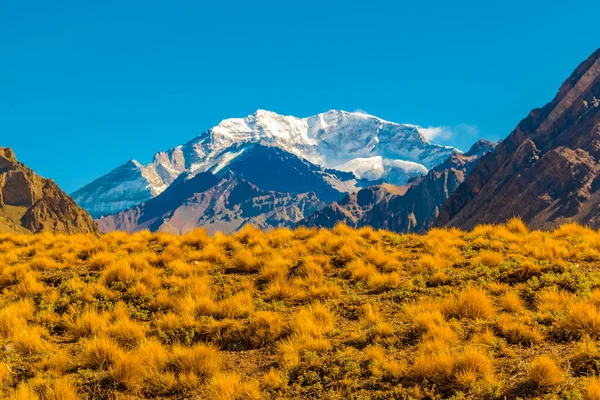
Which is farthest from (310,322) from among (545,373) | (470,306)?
(545,373)

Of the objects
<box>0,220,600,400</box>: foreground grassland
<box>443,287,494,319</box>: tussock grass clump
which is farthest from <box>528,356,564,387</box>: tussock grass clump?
<box>443,287,494,319</box>: tussock grass clump

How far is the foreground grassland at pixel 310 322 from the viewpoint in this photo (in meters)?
8.00

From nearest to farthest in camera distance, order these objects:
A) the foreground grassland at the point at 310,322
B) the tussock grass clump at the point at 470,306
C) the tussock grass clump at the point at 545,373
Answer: the tussock grass clump at the point at 545,373
the foreground grassland at the point at 310,322
the tussock grass clump at the point at 470,306

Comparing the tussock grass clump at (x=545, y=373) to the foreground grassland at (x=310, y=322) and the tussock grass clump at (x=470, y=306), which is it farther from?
the tussock grass clump at (x=470, y=306)

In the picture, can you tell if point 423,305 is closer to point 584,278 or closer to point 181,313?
point 584,278

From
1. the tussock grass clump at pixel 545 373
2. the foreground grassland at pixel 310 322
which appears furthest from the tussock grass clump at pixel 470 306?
the tussock grass clump at pixel 545 373

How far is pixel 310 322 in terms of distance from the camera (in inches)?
402

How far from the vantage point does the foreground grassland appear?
8.00 meters

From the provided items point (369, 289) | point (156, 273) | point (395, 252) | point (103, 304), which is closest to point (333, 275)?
point (369, 289)

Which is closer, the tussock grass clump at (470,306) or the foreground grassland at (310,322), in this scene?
the foreground grassland at (310,322)

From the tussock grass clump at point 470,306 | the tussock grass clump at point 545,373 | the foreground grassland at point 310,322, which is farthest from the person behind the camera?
the tussock grass clump at point 470,306

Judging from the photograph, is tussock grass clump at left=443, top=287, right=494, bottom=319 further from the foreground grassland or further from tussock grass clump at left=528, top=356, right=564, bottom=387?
tussock grass clump at left=528, top=356, right=564, bottom=387

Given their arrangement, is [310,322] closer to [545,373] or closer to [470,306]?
[470,306]

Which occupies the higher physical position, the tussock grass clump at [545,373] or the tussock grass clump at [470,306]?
the tussock grass clump at [470,306]
